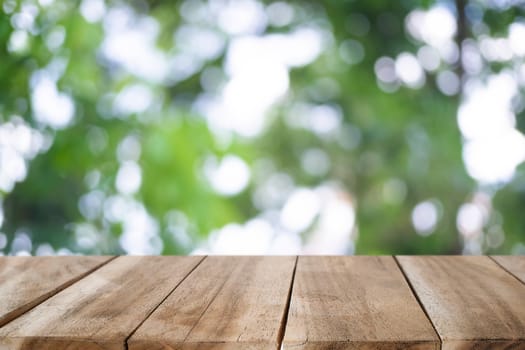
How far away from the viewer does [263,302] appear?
0.77 metres

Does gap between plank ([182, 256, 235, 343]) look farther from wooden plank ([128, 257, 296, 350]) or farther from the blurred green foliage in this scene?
the blurred green foliage

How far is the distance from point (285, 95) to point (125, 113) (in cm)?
71

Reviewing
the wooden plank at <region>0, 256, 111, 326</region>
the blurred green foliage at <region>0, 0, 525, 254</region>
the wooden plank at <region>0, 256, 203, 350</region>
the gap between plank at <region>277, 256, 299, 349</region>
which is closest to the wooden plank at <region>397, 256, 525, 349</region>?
the gap between plank at <region>277, 256, 299, 349</region>

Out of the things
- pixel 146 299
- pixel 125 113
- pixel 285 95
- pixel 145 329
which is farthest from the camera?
pixel 285 95

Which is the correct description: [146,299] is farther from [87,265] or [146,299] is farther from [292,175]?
[292,175]

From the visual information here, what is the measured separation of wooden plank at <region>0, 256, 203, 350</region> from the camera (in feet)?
2.15

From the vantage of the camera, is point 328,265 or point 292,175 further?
point 292,175

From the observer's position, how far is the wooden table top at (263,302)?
646 millimetres

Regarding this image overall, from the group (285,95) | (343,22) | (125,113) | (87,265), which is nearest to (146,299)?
(87,265)

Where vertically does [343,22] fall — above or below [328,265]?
above

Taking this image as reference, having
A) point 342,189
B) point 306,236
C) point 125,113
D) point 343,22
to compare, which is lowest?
point 306,236

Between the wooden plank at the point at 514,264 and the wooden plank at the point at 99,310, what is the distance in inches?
17.8

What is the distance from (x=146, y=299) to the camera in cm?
79

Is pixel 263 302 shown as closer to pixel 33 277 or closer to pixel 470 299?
pixel 470 299
